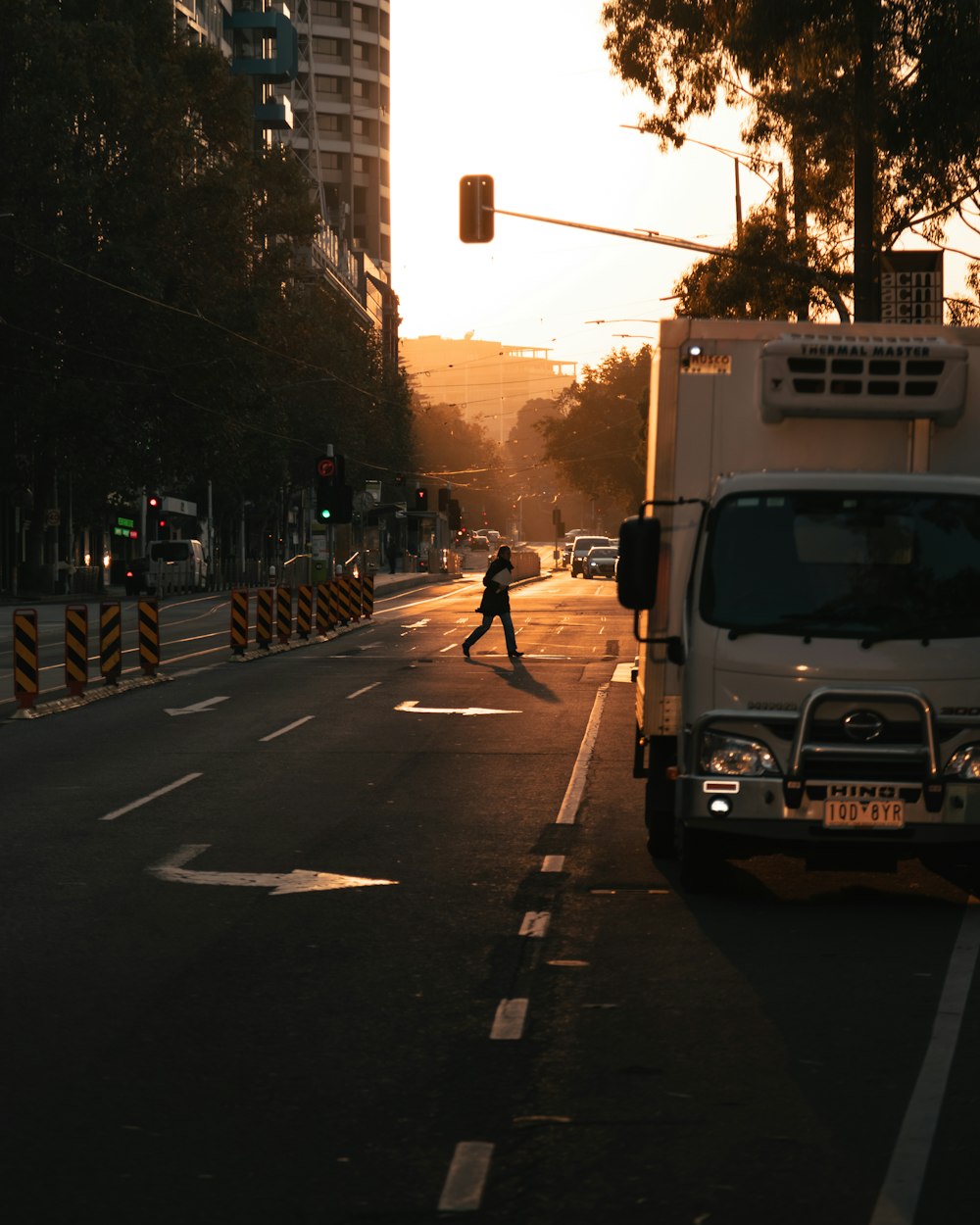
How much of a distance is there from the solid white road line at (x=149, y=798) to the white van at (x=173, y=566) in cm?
5258

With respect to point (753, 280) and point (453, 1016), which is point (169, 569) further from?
point (453, 1016)

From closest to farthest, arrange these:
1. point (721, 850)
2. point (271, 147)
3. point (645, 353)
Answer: point (721, 850) → point (271, 147) → point (645, 353)

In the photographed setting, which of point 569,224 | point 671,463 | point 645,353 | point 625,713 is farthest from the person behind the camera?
point 645,353

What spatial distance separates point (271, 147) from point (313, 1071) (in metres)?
66.7

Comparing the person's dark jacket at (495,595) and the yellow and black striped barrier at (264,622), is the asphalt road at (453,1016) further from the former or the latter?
the yellow and black striped barrier at (264,622)

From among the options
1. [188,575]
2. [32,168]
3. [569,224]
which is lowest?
[188,575]

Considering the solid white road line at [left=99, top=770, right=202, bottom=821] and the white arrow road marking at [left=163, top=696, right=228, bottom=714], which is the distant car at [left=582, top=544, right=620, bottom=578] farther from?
the solid white road line at [left=99, top=770, right=202, bottom=821]

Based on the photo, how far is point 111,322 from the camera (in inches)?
2233

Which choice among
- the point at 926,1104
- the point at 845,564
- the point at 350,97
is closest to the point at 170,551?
the point at 845,564

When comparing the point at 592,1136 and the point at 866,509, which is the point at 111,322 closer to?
the point at 866,509

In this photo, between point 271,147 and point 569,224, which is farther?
point 271,147

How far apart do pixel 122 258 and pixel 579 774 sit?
4264cm

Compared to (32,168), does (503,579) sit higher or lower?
lower

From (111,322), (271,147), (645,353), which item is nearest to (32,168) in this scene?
(111,322)
